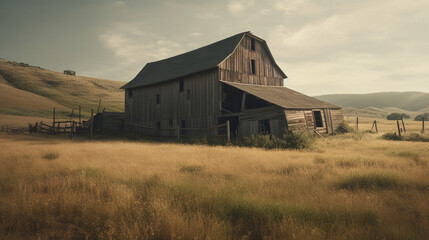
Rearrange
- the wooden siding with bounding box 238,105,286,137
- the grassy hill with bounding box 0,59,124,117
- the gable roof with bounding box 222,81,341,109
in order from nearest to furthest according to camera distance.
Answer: the wooden siding with bounding box 238,105,286,137
the gable roof with bounding box 222,81,341,109
the grassy hill with bounding box 0,59,124,117

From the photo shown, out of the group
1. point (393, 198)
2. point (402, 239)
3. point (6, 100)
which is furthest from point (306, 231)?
point (6, 100)

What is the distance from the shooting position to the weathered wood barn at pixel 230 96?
59.1 ft

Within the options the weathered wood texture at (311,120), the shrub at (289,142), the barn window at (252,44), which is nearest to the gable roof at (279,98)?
the weathered wood texture at (311,120)

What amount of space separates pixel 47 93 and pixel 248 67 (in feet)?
254

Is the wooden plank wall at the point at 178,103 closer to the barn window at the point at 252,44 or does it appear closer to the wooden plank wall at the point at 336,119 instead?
the barn window at the point at 252,44

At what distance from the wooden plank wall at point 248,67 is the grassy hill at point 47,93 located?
170ft

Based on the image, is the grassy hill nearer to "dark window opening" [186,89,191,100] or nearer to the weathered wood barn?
the weathered wood barn

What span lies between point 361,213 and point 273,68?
2339cm

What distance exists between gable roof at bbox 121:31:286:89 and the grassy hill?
39.1 metres

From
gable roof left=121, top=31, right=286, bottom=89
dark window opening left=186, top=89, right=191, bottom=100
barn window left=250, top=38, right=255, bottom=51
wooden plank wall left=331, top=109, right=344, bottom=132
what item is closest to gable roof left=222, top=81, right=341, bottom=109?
wooden plank wall left=331, top=109, right=344, bottom=132

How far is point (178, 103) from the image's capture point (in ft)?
75.3

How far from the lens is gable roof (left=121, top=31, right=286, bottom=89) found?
21.2 m

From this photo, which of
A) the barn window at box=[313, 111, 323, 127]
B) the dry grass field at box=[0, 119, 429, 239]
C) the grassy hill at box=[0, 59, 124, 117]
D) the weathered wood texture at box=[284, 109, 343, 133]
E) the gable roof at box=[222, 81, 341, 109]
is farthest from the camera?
the grassy hill at box=[0, 59, 124, 117]

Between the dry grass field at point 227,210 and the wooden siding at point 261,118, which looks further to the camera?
the wooden siding at point 261,118
